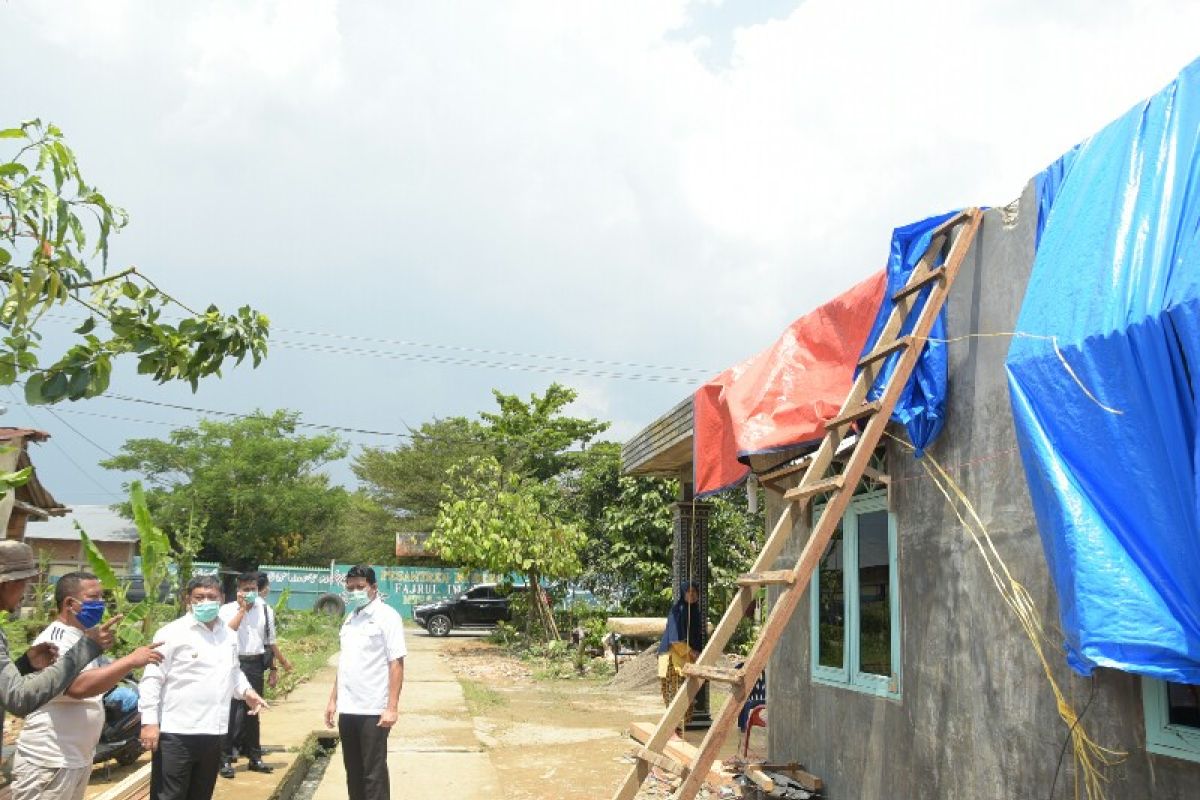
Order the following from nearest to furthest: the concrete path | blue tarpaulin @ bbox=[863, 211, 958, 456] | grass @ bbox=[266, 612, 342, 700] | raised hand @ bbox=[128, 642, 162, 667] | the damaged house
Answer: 1. the damaged house
2. raised hand @ bbox=[128, 642, 162, 667]
3. blue tarpaulin @ bbox=[863, 211, 958, 456]
4. the concrete path
5. grass @ bbox=[266, 612, 342, 700]

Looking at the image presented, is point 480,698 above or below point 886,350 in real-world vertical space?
below

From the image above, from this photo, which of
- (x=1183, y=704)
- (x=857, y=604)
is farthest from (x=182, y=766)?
(x=1183, y=704)

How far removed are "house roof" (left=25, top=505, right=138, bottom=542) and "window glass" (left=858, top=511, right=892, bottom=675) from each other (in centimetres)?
3483

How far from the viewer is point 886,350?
195 inches

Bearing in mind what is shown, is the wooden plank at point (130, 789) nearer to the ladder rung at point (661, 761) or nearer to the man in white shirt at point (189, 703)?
the man in white shirt at point (189, 703)

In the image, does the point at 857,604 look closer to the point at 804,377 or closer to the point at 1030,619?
the point at 804,377

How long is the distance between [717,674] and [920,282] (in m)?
2.26

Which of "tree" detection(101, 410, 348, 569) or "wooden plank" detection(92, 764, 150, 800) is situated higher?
"tree" detection(101, 410, 348, 569)

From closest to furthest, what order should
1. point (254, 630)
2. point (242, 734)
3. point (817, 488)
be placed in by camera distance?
1. point (817, 488)
2. point (242, 734)
3. point (254, 630)

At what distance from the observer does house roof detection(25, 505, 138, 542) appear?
121ft

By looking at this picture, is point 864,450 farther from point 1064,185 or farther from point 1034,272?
point 1064,185

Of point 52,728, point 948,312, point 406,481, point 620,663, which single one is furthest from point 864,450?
point 406,481

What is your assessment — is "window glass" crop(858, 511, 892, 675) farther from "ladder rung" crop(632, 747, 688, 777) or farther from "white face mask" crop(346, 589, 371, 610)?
"white face mask" crop(346, 589, 371, 610)

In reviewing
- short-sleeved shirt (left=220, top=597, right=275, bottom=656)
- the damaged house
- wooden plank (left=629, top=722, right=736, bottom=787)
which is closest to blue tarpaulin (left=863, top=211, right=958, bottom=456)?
the damaged house
